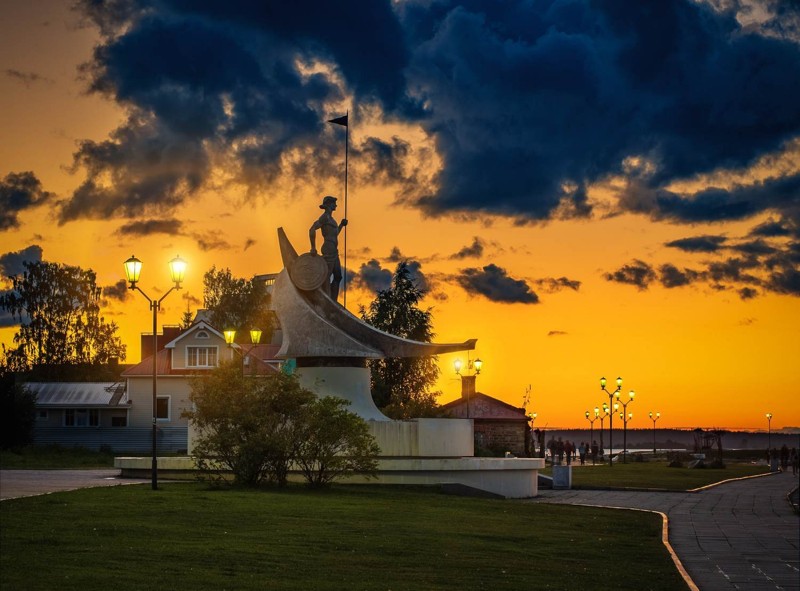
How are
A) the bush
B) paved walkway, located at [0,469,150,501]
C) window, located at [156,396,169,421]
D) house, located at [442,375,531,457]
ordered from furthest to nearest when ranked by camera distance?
house, located at [442,375,531,457], window, located at [156,396,169,421], the bush, paved walkway, located at [0,469,150,501]

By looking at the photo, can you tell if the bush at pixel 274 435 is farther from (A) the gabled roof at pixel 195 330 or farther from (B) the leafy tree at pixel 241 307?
(B) the leafy tree at pixel 241 307

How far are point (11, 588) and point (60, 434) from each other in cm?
5736

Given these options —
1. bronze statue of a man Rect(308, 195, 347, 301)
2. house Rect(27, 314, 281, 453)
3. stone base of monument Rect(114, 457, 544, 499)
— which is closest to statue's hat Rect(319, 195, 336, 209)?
bronze statue of a man Rect(308, 195, 347, 301)

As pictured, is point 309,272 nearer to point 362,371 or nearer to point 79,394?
point 362,371

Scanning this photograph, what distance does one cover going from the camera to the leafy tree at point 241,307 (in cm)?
8231

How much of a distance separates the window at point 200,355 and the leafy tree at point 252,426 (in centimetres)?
3754

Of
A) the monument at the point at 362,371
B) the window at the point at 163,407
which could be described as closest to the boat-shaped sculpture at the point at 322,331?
the monument at the point at 362,371

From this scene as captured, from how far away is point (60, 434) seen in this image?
65875mm

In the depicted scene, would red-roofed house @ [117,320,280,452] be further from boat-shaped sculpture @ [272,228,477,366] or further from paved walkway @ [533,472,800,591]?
paved walkway @ [533,472,800,591]

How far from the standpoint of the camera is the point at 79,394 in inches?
2643

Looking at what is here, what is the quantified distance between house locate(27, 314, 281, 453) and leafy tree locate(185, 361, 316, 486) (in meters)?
35.1

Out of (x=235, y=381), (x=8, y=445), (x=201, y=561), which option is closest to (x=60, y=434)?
(x=8, y=445)

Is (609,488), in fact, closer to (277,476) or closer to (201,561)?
(277,476)

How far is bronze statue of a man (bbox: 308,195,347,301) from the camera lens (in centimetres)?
3403
